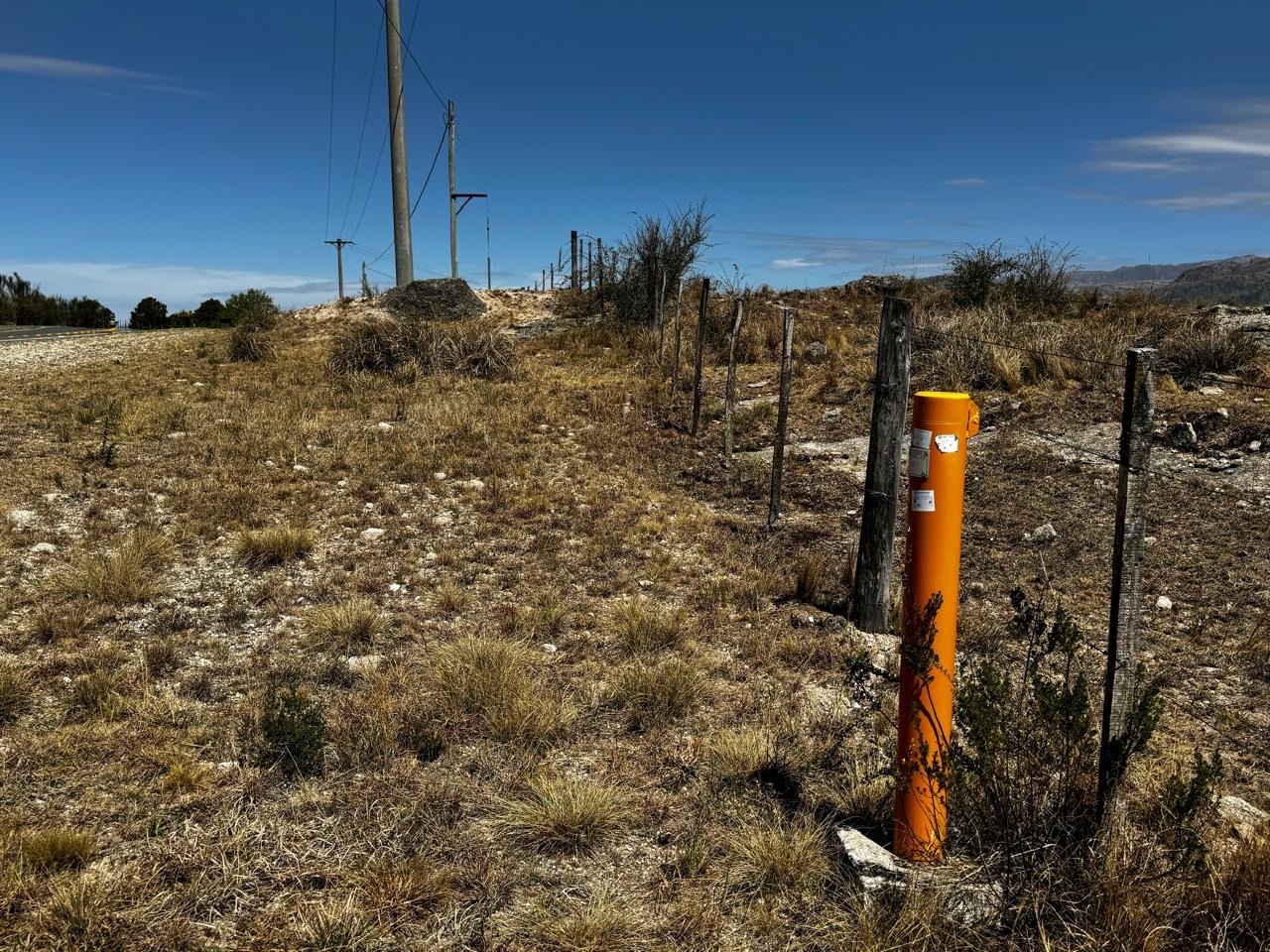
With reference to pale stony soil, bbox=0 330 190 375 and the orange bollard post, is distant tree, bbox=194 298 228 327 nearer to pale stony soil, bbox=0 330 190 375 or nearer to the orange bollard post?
pale stony soil, bbox=0 330 190 375

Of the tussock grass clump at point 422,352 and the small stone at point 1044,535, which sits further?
the tussock grass clump at point 422,352

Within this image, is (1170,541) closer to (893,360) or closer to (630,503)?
(893,360)

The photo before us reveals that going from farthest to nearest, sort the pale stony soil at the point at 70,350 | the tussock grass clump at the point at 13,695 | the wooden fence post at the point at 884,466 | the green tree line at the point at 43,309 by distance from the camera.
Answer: the green tree line at the point at 43,309 → the pale stony soil at the point at 70,350 → the wooden fence post at the point at 884,466 → the tussock grass clump at the point at 13,695

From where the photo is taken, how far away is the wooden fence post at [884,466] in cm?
477

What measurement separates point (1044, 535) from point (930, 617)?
4.77 meters

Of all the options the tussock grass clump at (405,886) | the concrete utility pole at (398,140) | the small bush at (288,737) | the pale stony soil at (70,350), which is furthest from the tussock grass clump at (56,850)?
the concrete utility pole at (398,140)

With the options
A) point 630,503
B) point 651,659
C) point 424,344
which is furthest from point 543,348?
point 651,659

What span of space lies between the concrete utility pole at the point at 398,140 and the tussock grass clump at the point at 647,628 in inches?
660

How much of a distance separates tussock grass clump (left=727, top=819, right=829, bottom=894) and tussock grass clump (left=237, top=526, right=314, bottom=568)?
4179 mm

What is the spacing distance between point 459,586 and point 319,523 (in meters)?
1.78

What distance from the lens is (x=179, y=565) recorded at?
5.62 metres

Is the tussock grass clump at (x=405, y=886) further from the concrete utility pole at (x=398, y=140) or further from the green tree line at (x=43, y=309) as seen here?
the green tree line at (x=43, y=309)

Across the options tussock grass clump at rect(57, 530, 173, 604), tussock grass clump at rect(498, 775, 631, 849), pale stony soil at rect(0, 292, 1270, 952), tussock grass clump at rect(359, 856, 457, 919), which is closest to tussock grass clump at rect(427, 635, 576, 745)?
pale stony soil at rect(0, 292, 1270, 952)

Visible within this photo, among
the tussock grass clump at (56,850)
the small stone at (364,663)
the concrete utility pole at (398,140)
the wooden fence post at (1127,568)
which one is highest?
the concrete utility pole at (398,140)
